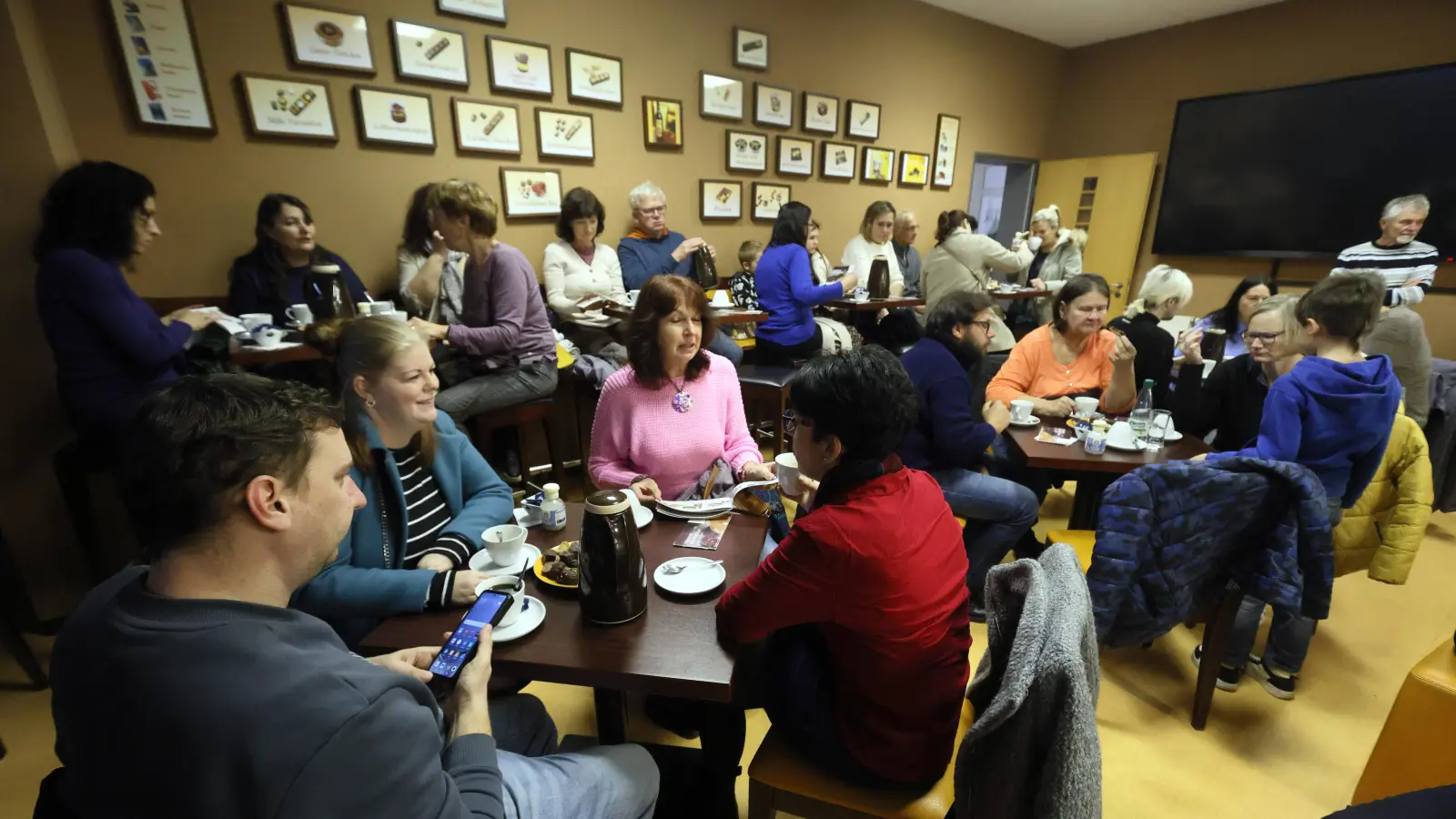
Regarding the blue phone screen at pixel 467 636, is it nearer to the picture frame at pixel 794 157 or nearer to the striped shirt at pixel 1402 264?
the picture frame at pixel 794 157

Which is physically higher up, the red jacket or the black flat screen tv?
the black flat screen tv

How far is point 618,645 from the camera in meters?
1.06

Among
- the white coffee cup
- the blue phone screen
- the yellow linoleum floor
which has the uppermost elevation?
the white coffee cup

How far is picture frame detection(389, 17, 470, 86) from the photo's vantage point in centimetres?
317

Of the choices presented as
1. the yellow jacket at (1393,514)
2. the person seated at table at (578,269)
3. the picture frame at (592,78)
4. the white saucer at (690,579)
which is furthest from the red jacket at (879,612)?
the picture frame at (592,78)

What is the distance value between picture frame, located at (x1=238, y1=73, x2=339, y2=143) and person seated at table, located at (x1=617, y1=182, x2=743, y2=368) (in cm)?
164

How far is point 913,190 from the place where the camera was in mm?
5941

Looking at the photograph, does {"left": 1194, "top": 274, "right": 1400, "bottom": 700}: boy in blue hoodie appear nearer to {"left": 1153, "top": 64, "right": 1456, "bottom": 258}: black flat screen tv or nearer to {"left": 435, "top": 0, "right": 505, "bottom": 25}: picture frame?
{"left": 435, "top": 0, "right": 505, "bottom": 25}: picture frame

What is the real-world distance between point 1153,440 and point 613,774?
7.17 feet

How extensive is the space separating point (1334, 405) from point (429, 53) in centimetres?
423

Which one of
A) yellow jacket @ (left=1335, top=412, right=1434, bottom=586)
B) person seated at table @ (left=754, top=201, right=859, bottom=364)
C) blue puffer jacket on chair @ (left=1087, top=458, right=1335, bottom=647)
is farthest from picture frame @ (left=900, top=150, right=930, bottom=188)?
blue puffer jacket on chair @ (left=1087, top=458, right=1335, bottom=647)

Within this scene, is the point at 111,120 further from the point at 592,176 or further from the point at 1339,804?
the point at 1339,804

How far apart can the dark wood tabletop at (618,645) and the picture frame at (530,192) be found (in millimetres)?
3057

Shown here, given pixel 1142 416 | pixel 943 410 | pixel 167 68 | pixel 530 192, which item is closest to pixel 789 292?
pixel 943 410
